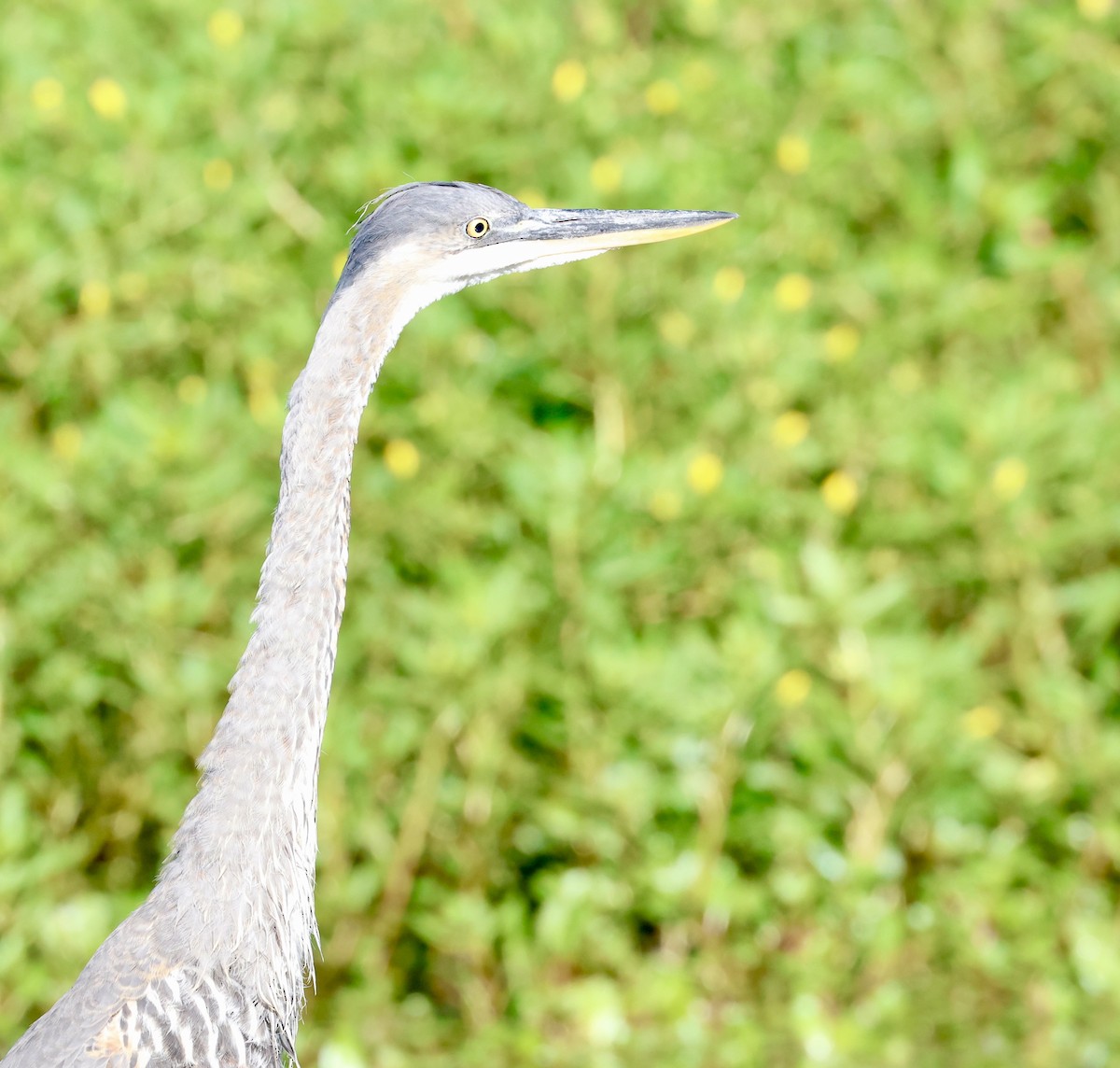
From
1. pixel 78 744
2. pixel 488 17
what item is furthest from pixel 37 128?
pixel 78 744

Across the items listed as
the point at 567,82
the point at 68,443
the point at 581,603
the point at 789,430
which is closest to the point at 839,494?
the point at 789,430

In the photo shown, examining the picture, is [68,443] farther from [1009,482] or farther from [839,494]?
[1009,482]

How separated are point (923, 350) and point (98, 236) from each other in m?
2.16

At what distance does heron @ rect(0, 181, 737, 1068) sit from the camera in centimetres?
223

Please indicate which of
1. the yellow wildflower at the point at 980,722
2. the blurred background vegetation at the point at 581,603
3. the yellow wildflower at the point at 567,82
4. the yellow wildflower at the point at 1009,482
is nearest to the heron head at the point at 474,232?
the blurred background vegetation at the point at 581,603

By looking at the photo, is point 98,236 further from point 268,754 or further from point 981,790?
point 981,790

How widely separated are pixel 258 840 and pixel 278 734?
16 cm

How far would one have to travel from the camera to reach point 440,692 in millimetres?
3424

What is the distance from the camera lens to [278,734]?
2242mm

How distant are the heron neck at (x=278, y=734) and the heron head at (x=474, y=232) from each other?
28 cm

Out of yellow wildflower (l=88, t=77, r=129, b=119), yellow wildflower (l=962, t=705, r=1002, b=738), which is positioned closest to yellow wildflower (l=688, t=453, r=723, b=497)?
yellow wildflower (l=962, t=705, r=1002, b=738)

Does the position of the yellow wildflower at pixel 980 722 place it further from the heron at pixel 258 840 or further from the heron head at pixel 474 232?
the heron at pixel 258 840

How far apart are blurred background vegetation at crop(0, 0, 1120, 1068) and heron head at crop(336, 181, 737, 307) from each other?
869mm

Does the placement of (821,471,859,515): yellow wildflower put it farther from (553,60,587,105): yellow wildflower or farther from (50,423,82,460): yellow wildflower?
(50,423,82,460): yellow wildflower
